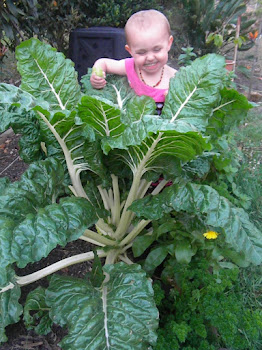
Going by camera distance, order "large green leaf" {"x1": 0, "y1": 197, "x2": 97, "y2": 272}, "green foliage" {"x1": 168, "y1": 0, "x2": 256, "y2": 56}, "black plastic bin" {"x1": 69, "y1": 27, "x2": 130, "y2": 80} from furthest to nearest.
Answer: "green foliage" {"x1": 168, "y1": 0, "x2": 256, "y2": 56}
"black plastic bin" {"x1": 69, "y1": 27, "x2": 130, "y2": 80}
"large green leaf" {"x1": 0, "y1": 197, "x2": 97, "y2": 272}

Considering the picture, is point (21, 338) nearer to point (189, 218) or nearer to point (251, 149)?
point (189, 218)

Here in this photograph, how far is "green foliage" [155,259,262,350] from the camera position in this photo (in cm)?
141

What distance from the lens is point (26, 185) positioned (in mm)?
1354

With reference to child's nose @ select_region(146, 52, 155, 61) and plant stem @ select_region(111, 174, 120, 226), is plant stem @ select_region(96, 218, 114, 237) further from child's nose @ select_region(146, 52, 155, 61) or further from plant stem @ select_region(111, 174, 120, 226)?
child's nose @ select_region(146, 52, 155, 61)

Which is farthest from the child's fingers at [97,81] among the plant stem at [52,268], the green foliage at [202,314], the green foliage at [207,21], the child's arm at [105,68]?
the green foliage at [207,21]

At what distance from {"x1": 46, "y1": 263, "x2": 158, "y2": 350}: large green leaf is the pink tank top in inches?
34.5

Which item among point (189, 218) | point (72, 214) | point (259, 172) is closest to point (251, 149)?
point (259, 172)

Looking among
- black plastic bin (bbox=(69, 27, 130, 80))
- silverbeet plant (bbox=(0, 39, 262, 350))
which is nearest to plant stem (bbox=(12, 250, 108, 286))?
silverbeet plant (bbox=(0, 39, 262, 350))

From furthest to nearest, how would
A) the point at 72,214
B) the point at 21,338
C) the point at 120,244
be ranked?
the point at 120,244
the point at 21,338
the point at 72,214

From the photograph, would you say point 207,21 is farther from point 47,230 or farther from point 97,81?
point 47,230

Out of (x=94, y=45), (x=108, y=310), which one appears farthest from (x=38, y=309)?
(x=94, y=45)

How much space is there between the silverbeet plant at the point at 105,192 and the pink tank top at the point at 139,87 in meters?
0.07

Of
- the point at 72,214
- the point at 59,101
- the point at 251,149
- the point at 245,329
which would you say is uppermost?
the point at 59,101

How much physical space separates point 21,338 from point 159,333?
24.7 inches
